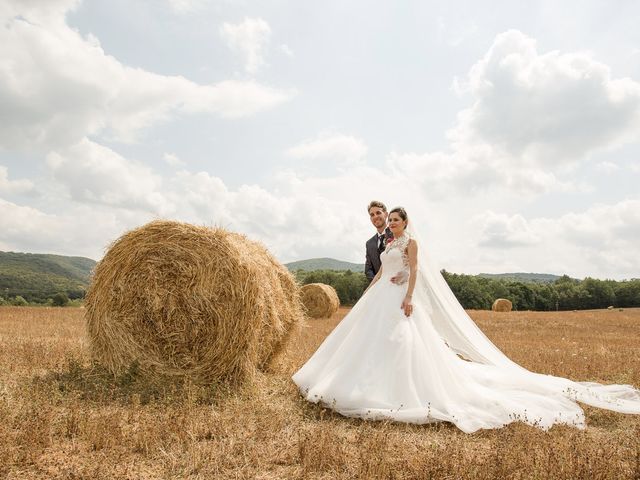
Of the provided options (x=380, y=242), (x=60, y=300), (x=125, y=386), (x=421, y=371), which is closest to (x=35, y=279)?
(x=60, y=300)

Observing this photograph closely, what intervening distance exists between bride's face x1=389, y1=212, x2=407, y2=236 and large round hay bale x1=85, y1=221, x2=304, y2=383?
191 cm

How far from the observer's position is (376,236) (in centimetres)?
714

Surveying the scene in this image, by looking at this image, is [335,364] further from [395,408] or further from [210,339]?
[210,339]

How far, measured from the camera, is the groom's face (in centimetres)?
663

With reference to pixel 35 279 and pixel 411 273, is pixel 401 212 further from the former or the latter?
pixel 35 279

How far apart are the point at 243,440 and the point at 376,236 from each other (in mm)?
3761

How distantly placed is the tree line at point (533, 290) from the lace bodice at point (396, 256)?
165 feet

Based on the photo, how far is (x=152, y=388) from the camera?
6109mm

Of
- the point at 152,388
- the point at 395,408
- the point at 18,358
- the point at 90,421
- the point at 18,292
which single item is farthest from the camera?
the point at 18,292

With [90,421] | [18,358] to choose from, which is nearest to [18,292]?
[18,358]

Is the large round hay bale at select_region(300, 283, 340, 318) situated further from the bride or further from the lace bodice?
the lace bodice

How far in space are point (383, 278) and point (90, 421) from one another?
A: 350 cm

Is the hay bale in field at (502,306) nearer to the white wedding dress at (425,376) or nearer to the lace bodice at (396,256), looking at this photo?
the white wedding dress at (425,376)

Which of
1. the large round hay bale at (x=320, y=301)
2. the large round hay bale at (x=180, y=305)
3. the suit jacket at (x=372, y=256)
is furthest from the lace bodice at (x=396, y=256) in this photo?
the large round hay bale at (x=320, y=301)
